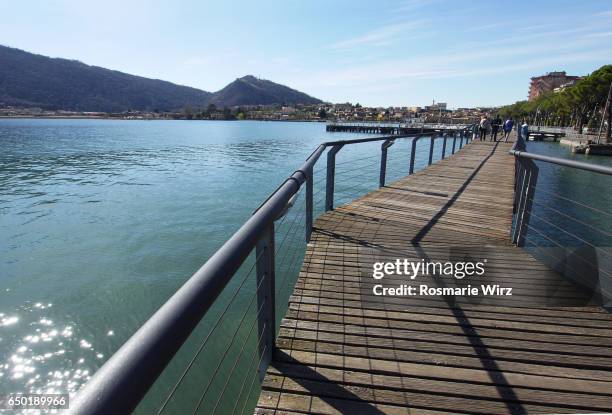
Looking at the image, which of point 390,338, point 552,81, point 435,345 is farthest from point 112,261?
point 552,81

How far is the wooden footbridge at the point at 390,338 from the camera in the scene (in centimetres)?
100

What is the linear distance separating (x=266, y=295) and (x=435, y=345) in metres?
1.28

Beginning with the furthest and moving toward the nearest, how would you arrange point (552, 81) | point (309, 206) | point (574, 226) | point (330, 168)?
point (552, 81), point (574, 226), point (330, 168), point (309, 206)

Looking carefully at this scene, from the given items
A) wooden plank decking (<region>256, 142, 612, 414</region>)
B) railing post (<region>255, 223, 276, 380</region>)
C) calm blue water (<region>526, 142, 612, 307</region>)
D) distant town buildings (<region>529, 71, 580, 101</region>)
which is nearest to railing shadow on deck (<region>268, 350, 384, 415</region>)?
wooden plank decking (<region>256, 142, 612, 414</region>)

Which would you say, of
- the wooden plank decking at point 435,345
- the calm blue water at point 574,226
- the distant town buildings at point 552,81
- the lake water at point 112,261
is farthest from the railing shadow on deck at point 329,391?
the distant town buildings at point 552,81

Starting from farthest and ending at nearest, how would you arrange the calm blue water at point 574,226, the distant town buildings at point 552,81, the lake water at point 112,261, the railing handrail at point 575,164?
the distant town buildings at point 552,81, the lake water at point 112,261, the calm blue water at point 574,226, the railing handrail at point 575,164

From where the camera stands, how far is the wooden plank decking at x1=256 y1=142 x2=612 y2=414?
2.05m

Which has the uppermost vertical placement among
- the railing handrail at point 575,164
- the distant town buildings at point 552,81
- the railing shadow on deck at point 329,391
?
the distant town buildings at point 552,81

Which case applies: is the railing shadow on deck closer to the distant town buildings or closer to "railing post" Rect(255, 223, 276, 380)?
"railing post" Rect(255, 223, 276, 380)

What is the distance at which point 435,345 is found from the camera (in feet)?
8.21

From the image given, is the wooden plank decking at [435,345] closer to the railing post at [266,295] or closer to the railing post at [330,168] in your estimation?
the railing post at [266,295]

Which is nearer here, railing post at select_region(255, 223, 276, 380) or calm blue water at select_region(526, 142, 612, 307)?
railing post at select_region(255, 223, 276, 380)

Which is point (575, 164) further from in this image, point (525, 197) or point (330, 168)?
point (330, 168)

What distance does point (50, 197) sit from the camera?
16.1 meters
